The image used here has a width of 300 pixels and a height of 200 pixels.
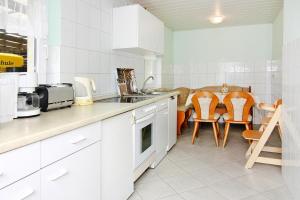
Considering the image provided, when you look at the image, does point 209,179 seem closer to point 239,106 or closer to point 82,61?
point 239,106

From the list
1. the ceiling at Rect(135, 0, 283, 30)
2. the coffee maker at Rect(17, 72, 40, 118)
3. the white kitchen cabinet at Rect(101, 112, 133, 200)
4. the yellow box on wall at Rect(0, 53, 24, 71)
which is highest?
the ceiling at Rect(135, 0, 283, 30)

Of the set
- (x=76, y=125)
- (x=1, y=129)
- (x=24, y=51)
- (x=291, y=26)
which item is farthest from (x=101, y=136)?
(x=291, y=26)

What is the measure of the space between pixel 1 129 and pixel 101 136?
59 centimetres

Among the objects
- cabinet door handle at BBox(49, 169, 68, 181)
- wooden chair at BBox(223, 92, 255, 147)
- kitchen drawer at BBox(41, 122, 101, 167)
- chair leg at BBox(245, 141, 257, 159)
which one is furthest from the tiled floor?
cabinet door handle at BBox(49, 169, 68, 181)

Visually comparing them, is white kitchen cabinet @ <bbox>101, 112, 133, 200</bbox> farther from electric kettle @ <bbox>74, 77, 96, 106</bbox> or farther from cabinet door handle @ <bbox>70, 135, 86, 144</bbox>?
electric kettle @ <bbox>74, 77, 96, 106</bbox>

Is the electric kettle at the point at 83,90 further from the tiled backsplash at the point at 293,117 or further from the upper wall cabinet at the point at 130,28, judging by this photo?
the tiled backsplash at the point at 293,117

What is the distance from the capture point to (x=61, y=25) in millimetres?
1966

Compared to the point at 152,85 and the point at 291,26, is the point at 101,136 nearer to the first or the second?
the point at 291,26

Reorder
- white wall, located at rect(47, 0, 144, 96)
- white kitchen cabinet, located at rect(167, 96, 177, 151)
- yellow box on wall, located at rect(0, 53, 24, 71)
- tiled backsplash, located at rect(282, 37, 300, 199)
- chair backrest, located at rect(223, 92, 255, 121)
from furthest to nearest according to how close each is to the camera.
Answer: chair backrest, located at rect(223, 92, 255, 121)
white kitchen cabinet, located at rect(167, 96, 177, 151)
white wall, located at rect(47, 0, 144, 96)
tiled backsplash, located at rect(282, 37, 300, 199)
yellow box on wall, located at rect(0, 53, 24, 71)

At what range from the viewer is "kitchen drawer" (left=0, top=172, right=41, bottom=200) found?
83 cm

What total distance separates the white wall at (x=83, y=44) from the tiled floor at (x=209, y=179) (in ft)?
3.70

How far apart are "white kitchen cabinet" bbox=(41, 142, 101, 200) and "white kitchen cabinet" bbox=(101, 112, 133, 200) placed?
0.31ft

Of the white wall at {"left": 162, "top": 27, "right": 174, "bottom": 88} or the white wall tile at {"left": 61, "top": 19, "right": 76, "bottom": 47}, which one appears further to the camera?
the white wall at {"left": 162, "top": 27, "right": 174, "bottom": 88}

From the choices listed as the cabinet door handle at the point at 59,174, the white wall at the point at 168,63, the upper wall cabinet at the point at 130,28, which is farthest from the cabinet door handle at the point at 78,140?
the white wall at the point at 168,63
